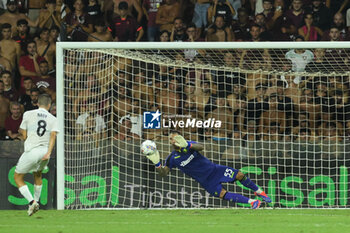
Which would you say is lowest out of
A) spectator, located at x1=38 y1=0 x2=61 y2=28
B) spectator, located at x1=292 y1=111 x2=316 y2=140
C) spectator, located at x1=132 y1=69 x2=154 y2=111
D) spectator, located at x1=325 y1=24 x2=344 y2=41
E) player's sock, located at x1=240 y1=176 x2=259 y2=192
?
player's sock, located at x1=240 y1=176 x2=259 y2=192

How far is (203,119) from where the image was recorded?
522 inches

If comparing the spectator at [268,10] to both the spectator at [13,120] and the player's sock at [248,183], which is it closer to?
the player's sock at [248,183]

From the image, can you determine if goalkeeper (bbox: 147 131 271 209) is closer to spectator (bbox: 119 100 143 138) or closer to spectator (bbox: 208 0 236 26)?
spectator (bbox: 119 100 143 138)

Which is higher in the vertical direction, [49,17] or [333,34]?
[49,17]

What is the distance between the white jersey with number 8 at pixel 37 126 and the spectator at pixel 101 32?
5435mm

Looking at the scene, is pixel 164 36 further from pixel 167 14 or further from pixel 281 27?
pixel 281 27

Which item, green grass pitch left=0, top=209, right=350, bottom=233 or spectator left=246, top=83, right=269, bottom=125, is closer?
green grass pitch left=0, top=209, right=350, bottom=233

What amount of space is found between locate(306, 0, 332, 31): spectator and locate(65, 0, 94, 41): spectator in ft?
15.5

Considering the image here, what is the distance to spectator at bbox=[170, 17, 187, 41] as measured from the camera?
14.9 meters

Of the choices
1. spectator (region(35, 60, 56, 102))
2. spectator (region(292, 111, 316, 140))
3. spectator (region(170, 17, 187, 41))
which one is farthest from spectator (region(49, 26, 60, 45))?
spectator (region(292, 111, 316, 140))

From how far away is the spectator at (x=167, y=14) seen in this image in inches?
600

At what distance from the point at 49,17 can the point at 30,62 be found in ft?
4.15

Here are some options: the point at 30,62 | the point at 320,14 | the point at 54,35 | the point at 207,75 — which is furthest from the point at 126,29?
the point at 320,14

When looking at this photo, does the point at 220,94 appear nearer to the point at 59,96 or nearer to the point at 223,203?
the point at 223,203
